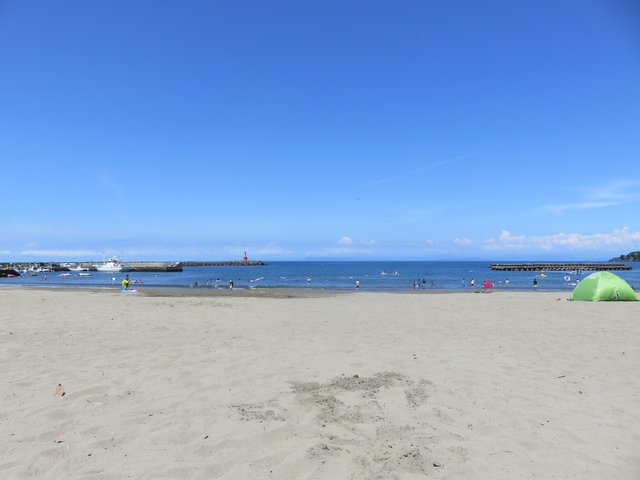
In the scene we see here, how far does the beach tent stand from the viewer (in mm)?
20219

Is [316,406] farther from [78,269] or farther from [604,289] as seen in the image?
[78,269]

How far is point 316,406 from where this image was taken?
5277 mm

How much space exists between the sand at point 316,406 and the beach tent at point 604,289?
480 inches

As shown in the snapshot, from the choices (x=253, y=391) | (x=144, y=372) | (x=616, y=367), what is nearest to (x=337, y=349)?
(x=253, y=391)

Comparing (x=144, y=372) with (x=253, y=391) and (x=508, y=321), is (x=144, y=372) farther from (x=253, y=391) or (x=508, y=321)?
(x=508, y=321)

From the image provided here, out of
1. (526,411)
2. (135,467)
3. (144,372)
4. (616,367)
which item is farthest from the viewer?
(616,367)

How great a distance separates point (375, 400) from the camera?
552 centimetres

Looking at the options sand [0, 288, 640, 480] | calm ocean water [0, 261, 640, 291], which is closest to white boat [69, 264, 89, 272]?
calm ocean water [0, 261, 640, 291]

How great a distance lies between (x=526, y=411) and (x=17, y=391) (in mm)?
6736

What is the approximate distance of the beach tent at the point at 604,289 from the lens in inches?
796

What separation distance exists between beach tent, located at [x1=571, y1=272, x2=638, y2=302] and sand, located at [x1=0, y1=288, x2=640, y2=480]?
12.2 meters

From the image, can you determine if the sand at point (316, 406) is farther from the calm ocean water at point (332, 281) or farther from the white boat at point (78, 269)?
the white boat at point (78, 269)

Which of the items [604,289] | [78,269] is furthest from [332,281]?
[78,269]

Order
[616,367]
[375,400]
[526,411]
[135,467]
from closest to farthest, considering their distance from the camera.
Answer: [135,467]
[526,411]
[375,400]
[616,367]
